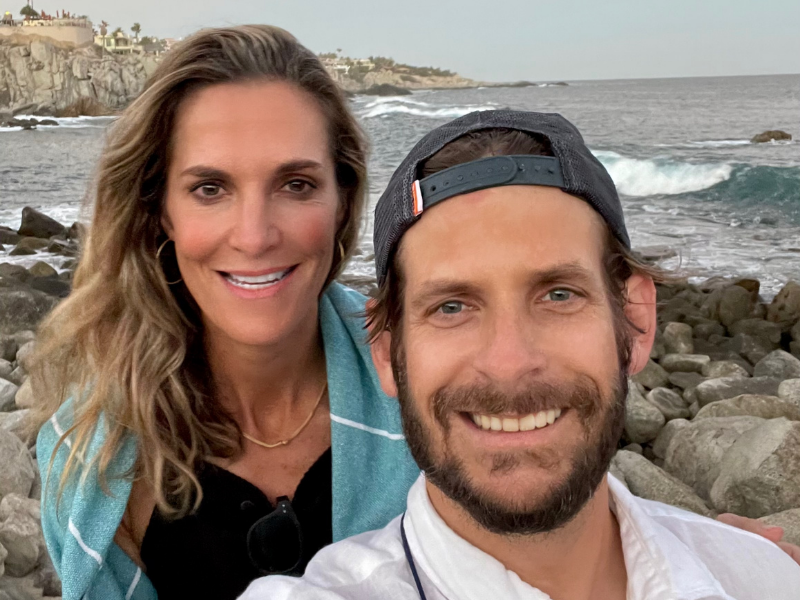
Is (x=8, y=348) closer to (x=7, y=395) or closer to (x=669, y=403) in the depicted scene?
(x=7, y=395)

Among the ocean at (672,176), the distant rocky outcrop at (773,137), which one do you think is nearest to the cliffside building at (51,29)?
the ocean at (672,176)

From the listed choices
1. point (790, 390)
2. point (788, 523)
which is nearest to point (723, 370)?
point (790, 390)

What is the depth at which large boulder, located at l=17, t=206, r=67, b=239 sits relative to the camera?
49.1 ft

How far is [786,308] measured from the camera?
29.0ft

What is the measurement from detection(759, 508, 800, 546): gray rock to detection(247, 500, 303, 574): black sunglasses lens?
1.95 m

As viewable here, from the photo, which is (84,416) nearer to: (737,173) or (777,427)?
(777,427)

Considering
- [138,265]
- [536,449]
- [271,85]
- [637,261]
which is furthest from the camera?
[138,265]

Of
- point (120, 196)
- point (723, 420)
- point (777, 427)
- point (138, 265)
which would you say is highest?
point (120, 196)

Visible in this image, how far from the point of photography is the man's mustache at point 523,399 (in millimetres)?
1615

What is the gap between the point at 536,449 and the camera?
5.40 ft

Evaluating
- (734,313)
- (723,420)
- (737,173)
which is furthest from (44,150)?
(723,420)

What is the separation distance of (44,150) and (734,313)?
1252 inches

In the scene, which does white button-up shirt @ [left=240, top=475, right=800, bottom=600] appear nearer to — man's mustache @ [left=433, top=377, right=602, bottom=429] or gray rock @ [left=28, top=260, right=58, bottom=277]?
man's mustache @ [left=433, top=377, right=602, bottom=429]

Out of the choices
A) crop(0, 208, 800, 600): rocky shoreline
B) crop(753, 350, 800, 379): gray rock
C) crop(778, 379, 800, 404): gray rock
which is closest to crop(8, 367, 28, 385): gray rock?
crop(0, 208, 800, 600): rocky shoreline
